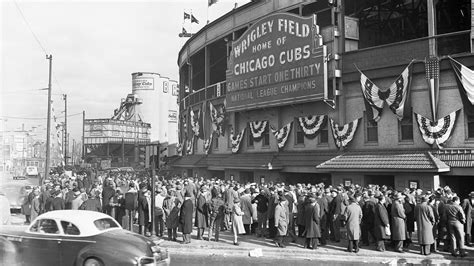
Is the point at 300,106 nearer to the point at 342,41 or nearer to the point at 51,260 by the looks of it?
the point at 342,41

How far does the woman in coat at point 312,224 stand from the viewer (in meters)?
15.1

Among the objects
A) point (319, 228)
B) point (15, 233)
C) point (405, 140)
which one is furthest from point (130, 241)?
point (405, 140)

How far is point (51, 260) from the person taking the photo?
1075 centimetres

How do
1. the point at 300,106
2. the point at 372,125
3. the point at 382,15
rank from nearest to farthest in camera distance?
1. the point at 372,125
2. the point at 300,106
3. the point at 382,15

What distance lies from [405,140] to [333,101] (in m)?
4.58

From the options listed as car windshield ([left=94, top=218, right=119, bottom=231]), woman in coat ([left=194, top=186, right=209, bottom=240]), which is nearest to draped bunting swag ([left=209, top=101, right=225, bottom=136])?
woman in coat ([left=194, top=186, right=209, bottom=240])

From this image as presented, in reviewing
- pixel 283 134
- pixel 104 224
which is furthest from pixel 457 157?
pixel 104 224

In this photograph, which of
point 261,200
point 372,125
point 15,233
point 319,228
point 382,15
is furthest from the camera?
point 382,15

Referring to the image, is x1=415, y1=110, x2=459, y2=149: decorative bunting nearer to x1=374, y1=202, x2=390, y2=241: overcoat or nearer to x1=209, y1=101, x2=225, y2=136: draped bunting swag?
x1=374, y1=202, x2=390, y2=241: overcoat

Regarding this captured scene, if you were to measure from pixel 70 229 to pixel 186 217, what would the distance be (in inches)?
225

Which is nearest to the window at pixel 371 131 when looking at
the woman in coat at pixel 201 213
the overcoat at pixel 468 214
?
the overcoat at pixel 468 214

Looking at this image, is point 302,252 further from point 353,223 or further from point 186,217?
point 186,217

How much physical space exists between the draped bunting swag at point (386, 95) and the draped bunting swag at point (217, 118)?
14626 mm

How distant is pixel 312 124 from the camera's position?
27.2 metres
